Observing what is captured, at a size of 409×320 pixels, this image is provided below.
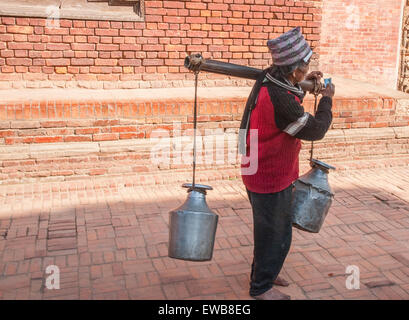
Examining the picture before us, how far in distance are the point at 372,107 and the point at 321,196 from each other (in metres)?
3.67

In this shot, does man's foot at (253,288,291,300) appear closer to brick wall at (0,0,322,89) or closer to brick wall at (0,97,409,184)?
brick wall at (0,97,409,184)

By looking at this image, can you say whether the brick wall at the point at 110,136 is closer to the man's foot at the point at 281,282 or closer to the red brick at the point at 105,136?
the red brick at the point at 105,136

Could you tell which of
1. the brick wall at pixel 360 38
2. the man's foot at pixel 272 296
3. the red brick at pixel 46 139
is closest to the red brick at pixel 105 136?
the red brick at pixel 46 139

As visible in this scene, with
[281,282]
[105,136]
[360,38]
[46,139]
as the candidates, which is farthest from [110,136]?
[360,38]

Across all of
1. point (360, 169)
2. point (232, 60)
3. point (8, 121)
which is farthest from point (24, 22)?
point (360, 169)

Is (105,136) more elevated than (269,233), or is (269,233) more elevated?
(105,136)

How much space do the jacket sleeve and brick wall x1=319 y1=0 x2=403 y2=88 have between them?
8086 millimetres

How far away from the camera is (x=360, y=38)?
1050 centimetres

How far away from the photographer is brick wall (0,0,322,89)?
229 inches

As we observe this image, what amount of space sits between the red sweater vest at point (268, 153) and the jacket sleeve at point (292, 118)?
0.04 meters

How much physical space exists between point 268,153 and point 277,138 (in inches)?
4.3

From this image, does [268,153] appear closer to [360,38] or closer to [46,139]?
[46,139]

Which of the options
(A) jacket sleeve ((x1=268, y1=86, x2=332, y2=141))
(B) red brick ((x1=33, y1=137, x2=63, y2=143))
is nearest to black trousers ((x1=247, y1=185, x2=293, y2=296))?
(A) jacket sleeve ((x1=268, y1=86, x2=332, y2=141))

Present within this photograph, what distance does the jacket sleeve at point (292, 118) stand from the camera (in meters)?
2.77
